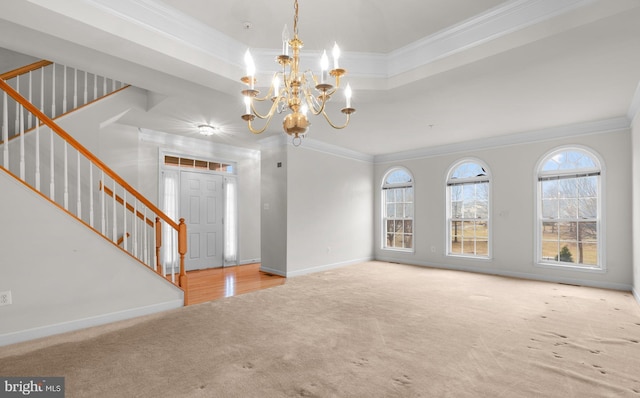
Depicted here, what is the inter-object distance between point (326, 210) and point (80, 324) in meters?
4.43

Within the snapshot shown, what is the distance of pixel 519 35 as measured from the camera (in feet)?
8.14

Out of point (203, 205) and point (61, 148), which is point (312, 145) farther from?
point (61, 148)

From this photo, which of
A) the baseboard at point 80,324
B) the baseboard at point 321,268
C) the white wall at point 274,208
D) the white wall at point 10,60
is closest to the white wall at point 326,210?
the baseboard at point 321,268

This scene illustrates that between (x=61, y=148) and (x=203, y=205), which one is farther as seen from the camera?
(x=203, y=205)

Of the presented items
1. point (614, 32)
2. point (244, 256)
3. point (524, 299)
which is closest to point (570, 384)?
point (524, 299)

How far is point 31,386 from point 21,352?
2.28 ft

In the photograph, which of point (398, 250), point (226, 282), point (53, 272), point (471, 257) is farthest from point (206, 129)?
point (471, 257)

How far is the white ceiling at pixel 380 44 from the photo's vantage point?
2320mm

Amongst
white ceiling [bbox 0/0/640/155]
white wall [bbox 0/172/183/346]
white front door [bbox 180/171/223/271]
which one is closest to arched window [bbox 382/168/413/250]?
white ceiling [bbox 0/0/640/155]

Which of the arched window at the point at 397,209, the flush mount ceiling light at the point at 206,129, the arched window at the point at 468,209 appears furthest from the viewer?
the arched window at the point at 397,209

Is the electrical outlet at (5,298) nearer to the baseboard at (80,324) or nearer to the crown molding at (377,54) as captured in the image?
the baseboard at (80,324)

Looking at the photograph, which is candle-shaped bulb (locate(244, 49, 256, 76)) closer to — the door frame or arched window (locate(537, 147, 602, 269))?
the door frame

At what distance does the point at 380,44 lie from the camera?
3.08m

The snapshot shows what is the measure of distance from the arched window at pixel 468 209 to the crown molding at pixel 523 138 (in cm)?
36
